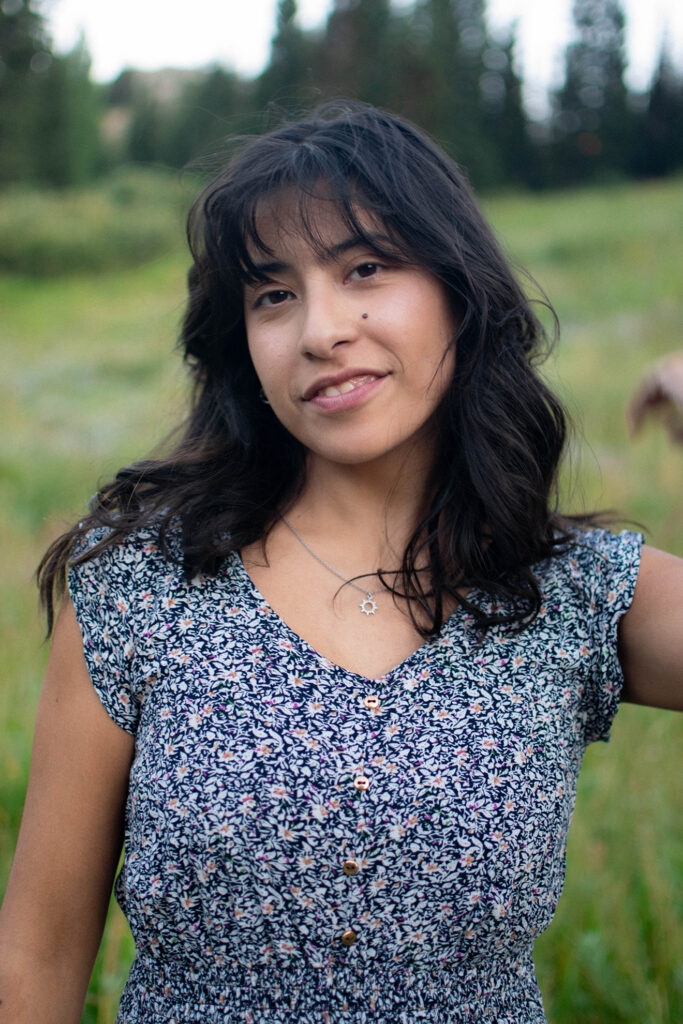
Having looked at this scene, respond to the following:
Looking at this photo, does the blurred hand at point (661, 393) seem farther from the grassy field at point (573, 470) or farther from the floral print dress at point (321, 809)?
the floral print dress at point (321, 809)

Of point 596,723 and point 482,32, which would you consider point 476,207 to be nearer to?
point 596,723

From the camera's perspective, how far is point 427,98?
70.2 ft

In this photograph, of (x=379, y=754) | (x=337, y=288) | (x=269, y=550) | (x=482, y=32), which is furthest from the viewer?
(x=482, y=32)

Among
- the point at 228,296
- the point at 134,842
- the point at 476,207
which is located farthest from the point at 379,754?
the point at 476,207

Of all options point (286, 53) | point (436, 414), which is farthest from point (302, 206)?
point (286, 53)

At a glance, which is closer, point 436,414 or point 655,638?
point 655,638

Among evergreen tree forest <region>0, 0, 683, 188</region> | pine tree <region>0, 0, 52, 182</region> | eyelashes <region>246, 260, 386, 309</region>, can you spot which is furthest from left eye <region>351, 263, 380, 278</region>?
evergreen tree forest <region>0, 0, 683, 188</region>

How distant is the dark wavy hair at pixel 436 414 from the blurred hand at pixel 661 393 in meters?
0.16

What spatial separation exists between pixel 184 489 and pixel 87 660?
1.19 feet

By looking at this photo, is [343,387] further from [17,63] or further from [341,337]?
[17,63]

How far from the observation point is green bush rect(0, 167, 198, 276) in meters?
12.1

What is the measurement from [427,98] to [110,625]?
22814 millimetres

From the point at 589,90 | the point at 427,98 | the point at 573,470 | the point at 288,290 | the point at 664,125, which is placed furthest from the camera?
the point at 589,90

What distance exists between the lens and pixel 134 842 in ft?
4.31
